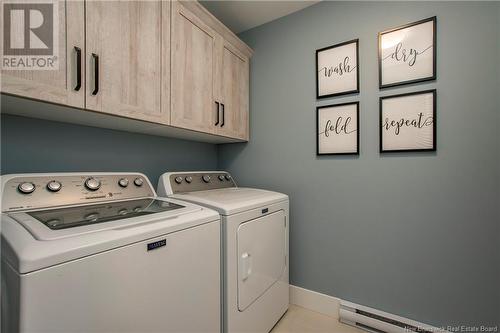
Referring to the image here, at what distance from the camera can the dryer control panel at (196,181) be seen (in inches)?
63.0

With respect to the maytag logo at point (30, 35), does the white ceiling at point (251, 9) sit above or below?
above

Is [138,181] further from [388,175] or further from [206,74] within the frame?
[388,175]

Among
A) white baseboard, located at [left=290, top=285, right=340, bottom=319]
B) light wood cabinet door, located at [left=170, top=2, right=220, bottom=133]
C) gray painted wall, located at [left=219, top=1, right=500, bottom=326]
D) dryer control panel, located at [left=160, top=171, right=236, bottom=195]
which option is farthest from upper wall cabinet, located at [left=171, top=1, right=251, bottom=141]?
white baseboard, located at [left=290, top=285, right=340, bottom=319]

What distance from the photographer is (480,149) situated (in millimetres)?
1305

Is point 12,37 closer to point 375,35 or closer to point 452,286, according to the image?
point 375,35

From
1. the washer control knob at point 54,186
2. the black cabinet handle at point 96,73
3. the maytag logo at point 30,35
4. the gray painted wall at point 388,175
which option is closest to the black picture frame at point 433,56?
the gray painted wall at point 388,175

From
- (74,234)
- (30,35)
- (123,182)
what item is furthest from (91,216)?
(30,35)

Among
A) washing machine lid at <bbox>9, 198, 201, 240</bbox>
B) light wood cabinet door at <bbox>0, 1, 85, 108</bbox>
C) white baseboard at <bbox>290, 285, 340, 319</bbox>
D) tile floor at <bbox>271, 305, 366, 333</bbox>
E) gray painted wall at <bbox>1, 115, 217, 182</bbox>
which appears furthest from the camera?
white baseboard at <bbox>290, 285, 340, 319</bbox>

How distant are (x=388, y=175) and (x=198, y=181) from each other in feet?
4.66

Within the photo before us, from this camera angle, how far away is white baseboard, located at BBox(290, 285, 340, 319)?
175 cm

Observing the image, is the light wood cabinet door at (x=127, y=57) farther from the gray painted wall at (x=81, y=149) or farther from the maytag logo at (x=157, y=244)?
the maytag logo at (x=157, y=244)

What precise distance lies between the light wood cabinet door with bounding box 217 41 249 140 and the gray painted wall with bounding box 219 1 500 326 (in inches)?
4.3

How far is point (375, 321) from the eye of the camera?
1.55 meters

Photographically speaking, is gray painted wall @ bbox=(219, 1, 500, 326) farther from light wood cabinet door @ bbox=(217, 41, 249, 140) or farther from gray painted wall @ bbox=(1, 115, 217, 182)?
gray painted wall @ bbox=(1, 115, 217, 182)
